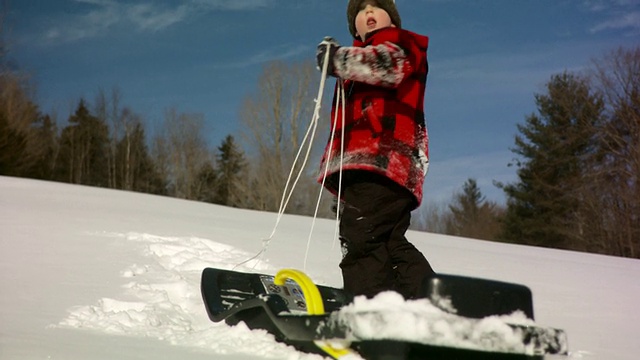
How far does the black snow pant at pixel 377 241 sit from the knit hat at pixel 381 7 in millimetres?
822

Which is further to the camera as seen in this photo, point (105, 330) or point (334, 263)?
point (334, 263)

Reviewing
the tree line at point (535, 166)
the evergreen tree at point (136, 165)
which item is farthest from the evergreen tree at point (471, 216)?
the evergreen tree at point (136, 165)

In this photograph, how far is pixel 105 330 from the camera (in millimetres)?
1931

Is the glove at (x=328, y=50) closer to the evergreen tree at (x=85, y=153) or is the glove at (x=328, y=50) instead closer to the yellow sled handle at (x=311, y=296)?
the yellow sled handle at (x=311, y=296)

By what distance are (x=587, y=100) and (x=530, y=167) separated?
12.1 feet

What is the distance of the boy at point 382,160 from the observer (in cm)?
221

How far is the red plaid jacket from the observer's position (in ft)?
7.21

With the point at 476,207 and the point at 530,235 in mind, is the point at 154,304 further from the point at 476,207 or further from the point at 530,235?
the point at 476,207

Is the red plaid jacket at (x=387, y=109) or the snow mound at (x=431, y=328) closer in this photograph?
the snow mound at (x=431, y=328)

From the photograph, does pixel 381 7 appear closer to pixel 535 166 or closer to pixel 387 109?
pixel 387 109

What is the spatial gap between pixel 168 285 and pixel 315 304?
1401 millimetres

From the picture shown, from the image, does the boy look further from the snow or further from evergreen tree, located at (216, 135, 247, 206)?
evergreen tree, located at (216, 135, 247, 206)

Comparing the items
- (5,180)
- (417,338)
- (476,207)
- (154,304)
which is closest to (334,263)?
(154,304)

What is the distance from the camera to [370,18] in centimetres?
261
